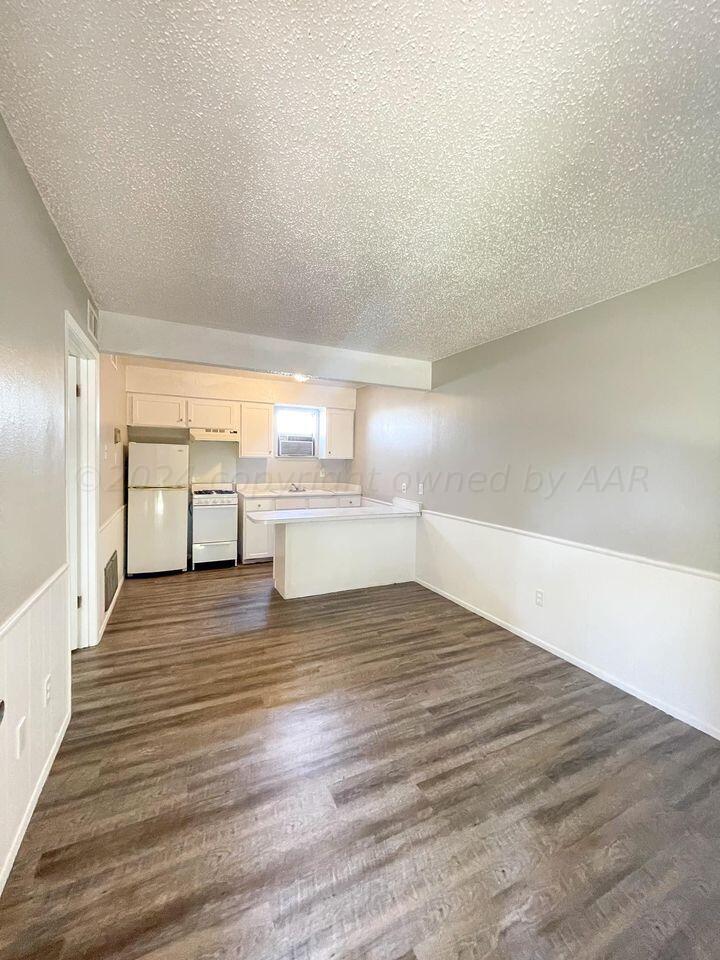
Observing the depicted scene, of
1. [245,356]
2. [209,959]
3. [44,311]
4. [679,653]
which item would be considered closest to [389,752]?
[209,959]

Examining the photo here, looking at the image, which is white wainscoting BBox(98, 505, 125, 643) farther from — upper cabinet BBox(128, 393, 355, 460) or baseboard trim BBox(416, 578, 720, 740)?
baseboard trim BBox(416, 578, 720, 740)

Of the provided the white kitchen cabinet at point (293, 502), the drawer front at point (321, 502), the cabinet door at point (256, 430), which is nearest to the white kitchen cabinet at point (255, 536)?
the white kitchen cabinet at point (293, 502)

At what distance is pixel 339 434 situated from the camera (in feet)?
18.8

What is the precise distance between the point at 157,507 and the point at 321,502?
212cm

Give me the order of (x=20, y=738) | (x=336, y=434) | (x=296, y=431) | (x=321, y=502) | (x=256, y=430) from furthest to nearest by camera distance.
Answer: (x=296, y=431)
(x=336, y=434)
(x=321, y=502)
(x=256, y=430)
(x=20, y=738)

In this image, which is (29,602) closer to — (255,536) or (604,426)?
(604,426)

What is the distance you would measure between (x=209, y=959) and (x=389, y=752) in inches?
38.3

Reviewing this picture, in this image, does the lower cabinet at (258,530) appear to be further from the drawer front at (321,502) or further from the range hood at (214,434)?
the range hood at (214,434)

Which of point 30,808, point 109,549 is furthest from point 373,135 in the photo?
point 109,549

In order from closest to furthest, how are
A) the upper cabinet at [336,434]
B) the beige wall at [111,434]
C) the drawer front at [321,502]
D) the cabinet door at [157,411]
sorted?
the beige wall at [111,434] → the cabinet door at [157,411] → the drawer front at [321,502] → the upper cabinet at [336,434]

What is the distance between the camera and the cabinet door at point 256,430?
5.14 meters

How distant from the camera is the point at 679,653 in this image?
2158 mm

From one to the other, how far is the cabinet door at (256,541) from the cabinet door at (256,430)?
96 centimetres

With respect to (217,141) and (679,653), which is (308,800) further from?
(217,141)
